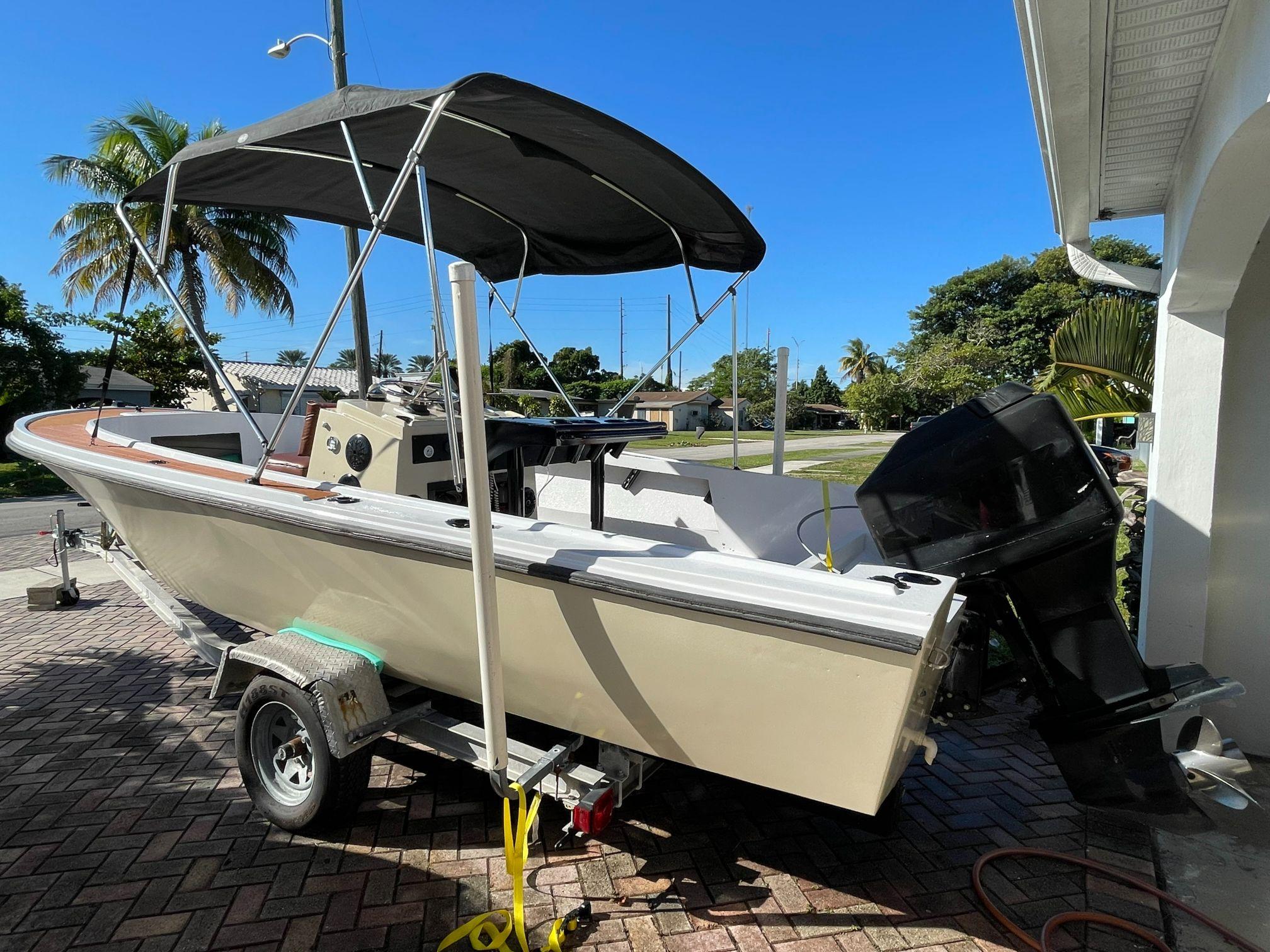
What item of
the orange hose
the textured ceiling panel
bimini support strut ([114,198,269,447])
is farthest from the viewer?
bimini support strut ([114,198,269,447])

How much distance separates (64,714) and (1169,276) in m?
5.40

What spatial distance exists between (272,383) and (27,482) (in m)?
15.8

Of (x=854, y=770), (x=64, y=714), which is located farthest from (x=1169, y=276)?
(x=64, y=714)

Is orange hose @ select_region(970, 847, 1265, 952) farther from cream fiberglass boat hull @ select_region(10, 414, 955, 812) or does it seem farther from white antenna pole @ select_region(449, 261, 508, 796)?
white antenna pole @ select_region(449, 261, 508, 796)

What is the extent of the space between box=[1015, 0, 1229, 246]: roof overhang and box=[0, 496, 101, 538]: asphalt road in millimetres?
8917

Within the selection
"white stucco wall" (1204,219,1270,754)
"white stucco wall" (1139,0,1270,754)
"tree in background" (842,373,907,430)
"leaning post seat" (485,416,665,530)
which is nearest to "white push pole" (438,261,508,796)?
"leaning post seat" (485,416,665,530)

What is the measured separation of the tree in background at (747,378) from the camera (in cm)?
5669

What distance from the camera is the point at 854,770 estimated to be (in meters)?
1.76

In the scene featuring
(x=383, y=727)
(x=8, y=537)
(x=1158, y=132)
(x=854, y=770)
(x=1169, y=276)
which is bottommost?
(x=8, y=537)

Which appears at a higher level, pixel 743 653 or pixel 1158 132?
pixel 1158 132

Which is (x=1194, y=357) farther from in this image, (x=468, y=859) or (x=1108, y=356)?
(x=468, y=859)

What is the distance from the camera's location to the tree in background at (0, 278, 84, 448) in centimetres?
1642

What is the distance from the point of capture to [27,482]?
47.6ft

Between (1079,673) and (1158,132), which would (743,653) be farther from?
(1158,132)
